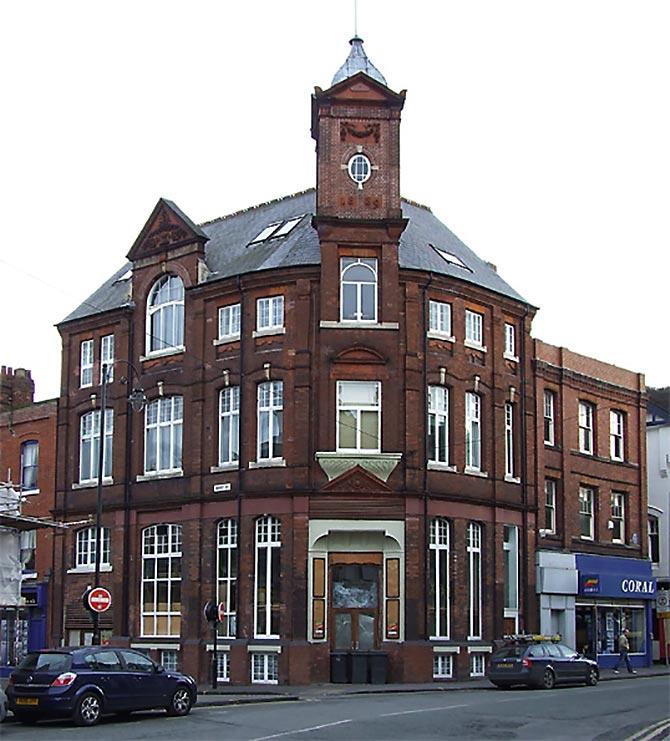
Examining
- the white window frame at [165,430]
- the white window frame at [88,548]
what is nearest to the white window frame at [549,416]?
the white window frame at [165,430]

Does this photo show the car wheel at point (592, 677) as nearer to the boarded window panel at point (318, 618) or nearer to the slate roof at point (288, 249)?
the boarded window panel at point (318, 618)

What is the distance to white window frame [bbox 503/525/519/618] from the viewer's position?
138 feet

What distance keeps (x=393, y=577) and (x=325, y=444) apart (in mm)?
4496

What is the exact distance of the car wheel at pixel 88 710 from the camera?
78.5ft

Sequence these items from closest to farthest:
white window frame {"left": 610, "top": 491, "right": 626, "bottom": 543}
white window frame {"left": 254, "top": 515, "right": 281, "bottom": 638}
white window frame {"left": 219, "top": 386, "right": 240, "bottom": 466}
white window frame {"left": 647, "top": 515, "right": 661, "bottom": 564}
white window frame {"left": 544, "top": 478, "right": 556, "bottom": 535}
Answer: white window frame {"left": 254, "top": 515, "right": 281, "bottom": 638}, white window frame {"left": 219, "top": 386, "right": 240, "bottom": 466}, white window frame {"left": 544, "top": 478, "right": 556, "bottom": 535}, white window frame {"left": 610, "top": 491, "right": 626, "bottom": 543}, white window frame {"left": 647, "top": 515, "right": 661, "bottom": 564}

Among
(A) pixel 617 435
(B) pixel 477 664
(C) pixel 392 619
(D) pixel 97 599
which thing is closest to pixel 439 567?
(C) pixel 392 619

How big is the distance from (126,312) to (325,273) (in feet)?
28.5

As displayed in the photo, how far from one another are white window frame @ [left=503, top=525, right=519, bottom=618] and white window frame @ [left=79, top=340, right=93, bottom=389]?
15.6 meters

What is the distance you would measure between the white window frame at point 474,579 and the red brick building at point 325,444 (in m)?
0.09

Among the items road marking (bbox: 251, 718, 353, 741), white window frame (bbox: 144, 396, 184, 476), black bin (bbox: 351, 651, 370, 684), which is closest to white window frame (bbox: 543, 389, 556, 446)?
black bin (bbox: 351, 651, 370, 684)

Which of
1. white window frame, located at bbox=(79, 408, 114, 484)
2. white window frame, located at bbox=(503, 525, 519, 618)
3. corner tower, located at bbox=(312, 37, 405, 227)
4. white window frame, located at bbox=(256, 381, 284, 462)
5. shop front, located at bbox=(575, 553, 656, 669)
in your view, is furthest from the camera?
shop front, located at bbox=(575, 553, 656, 669)

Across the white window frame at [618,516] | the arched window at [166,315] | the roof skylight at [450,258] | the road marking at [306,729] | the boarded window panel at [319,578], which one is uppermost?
the roof skylight at [450,258]

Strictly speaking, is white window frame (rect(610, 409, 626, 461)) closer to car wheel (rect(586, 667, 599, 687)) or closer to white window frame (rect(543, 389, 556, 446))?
white window frame (rect(543, 389, 556, 446))

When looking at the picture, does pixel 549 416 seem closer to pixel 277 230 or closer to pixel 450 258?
pixel 450 258
